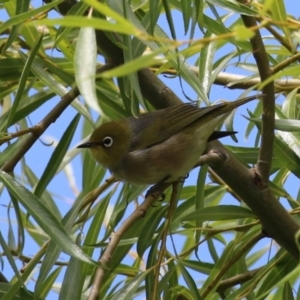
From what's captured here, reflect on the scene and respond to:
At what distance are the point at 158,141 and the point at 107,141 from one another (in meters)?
0.20

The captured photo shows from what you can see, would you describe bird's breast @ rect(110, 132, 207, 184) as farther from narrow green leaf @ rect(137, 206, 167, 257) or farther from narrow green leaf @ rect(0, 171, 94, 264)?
narrow green leaf @ rect(0, 171, 94, 264)

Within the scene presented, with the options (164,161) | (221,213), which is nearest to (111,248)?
(221,213)

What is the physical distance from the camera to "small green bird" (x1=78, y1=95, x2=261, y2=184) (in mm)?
2473

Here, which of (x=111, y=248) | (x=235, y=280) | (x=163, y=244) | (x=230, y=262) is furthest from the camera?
(x=235, y=280)

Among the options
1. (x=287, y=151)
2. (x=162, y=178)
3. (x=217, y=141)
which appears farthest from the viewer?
(x=162, y=178)

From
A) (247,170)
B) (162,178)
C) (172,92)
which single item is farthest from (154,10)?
(162,178)

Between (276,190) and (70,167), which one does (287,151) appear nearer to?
(276,190)

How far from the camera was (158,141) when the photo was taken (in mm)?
2764

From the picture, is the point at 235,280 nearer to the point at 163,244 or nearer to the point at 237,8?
the point at 163,244

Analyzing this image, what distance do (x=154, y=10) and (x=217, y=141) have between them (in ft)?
2.32

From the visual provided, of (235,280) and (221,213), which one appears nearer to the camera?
(221,213)

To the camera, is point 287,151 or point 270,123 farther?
point 287,151

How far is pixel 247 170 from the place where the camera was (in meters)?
2.04

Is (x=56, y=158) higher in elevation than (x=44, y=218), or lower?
higher
